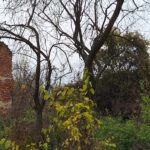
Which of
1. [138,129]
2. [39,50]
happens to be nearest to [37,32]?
[39,50]

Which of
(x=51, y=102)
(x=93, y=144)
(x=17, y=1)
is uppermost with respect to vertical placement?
(x=17, y=1)

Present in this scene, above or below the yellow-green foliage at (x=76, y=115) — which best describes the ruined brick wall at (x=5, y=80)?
above

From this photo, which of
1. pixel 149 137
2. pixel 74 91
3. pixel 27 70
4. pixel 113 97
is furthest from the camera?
pixel 113 97

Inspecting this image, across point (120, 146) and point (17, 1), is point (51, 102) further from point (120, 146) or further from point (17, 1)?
point (17, 1)

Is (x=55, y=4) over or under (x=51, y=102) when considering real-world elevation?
over

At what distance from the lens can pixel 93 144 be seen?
20.6 feet

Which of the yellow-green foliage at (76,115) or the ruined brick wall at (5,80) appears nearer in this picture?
the yellow-green foliage at (76,115)

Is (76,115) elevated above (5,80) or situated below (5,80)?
below

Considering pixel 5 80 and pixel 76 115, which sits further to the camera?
pixel 5 80

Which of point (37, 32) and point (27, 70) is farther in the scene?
point (27, 70)

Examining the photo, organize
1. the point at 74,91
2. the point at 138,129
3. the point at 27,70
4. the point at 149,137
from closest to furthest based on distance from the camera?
the point at 74,91, the point at 149,137, the point at 138,129, the point at 27,70

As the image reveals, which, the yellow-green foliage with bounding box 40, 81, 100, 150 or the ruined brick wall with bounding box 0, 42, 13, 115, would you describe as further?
the ruined brick wall with bounding box 0, 42, 13, 115

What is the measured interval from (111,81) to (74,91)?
20.5 m

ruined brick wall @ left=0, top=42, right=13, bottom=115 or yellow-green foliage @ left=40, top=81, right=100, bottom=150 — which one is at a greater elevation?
ruined brick wall @ left=0, top=42, right=13, bottom=115
